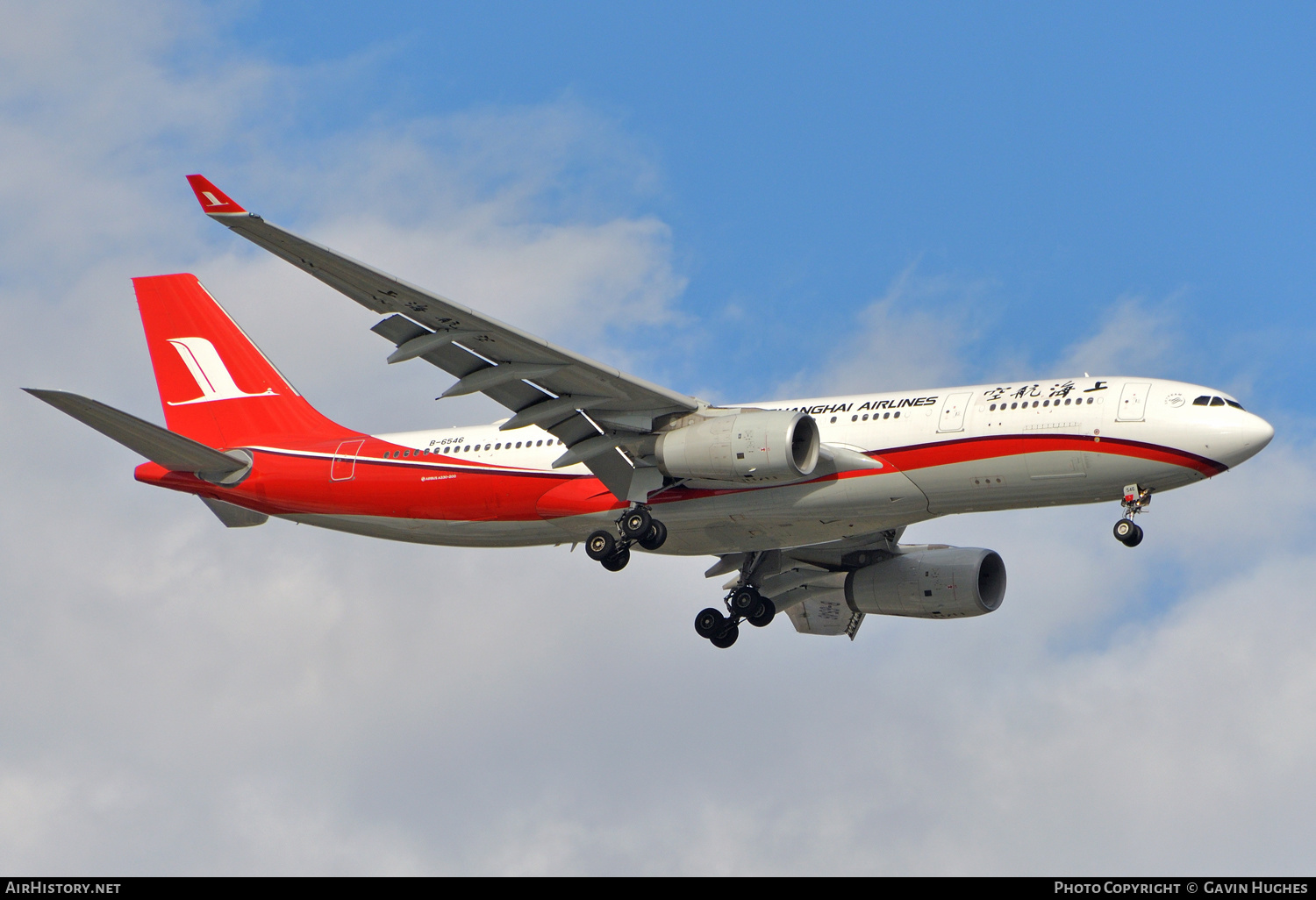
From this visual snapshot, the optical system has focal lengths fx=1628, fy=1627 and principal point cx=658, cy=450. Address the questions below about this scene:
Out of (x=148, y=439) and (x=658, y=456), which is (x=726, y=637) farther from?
(x=148, y=439)

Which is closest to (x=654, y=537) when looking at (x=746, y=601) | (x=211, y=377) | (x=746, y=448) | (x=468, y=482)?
(x=746, y=448)

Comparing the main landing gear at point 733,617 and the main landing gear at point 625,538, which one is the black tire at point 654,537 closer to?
the main landing gear at point 625,538

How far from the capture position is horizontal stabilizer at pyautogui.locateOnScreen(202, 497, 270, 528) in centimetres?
A: 4262

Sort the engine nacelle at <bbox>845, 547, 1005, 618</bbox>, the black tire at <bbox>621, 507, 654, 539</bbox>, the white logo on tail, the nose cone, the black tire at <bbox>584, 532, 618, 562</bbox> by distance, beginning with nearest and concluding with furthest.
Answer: the nose cone < the black tire at <bbox>621, 507, 654, 539</bbox> < the black tire at <bbox>584, 532, 618, 562</bbox> < the engine nacelle at <bbox>845, 547, 1005, 618</bbox> < the white logo on tail

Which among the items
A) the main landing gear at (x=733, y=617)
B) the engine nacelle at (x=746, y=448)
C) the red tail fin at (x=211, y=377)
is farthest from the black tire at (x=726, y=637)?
the red tail fin at (x=211, y=377)

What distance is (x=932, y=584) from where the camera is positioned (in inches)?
1705

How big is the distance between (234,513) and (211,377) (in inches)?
168

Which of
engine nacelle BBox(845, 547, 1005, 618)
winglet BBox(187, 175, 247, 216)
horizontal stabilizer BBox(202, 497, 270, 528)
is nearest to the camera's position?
winglet BBox(187, 175, 247, 216)

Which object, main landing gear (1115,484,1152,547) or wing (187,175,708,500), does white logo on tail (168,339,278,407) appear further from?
main landing gear (1115,484,1152,547)

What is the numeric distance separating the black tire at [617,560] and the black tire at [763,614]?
6.50 meters

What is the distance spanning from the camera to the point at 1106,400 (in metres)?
34.9

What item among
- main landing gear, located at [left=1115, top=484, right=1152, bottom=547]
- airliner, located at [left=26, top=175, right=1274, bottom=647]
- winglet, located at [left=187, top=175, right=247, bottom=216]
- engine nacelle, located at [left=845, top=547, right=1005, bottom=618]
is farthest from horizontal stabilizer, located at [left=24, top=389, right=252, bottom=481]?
main landing gear, located at [left=1115, top=484, right=1152, bottom=547]

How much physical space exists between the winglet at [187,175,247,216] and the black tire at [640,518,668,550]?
488 inches

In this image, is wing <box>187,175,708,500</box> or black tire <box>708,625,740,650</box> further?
black tire <box>708,625,740,650</box>
